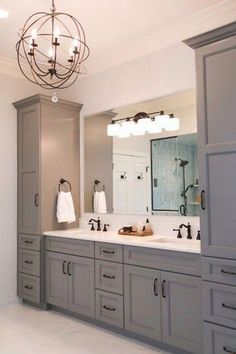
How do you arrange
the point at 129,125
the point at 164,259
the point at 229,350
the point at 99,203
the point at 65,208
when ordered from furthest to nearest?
the point at 99,203
the point at 65,208
the point at 129,125
the point at 164,259
the point at 229,350

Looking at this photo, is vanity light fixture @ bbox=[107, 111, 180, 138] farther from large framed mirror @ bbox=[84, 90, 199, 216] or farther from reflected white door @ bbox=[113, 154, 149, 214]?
reflected white door @ bbox=[113, 154, 149, 214]

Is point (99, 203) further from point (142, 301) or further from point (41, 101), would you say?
point (142, 301)

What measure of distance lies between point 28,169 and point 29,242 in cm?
82

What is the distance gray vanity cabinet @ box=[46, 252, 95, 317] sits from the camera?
127 inches

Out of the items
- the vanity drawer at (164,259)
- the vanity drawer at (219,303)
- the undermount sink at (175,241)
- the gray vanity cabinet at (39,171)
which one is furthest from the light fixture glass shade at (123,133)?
the vanity drawer at (219,303)

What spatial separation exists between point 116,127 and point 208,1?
1.53 metres

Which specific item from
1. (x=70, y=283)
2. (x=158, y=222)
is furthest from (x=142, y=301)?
(x=70, y=283)

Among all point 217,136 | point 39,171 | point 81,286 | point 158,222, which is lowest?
point 81,286

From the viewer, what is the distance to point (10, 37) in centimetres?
340

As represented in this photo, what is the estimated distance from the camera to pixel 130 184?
11.9 ft

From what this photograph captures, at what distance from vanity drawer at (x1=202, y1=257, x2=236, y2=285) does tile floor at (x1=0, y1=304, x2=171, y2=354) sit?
0.86 metres

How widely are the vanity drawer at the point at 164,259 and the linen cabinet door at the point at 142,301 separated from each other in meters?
0.06

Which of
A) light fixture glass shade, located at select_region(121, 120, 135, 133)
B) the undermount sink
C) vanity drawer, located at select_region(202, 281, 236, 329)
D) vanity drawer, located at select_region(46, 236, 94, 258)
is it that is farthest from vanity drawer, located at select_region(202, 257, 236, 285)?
light fixture glass shade, located at select_region(121, 120, 135, 133)

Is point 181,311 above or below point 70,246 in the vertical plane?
below
